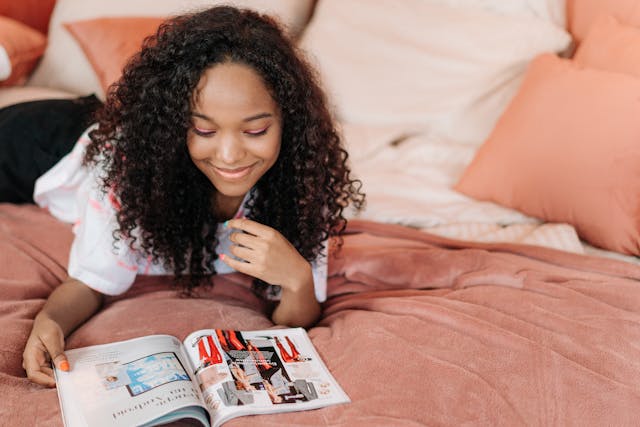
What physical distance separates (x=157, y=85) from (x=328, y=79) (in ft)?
3.13

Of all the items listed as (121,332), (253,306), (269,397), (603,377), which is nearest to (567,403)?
(603,377)

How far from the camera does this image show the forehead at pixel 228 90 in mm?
1009

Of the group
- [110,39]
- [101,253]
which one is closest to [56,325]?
[101,253]

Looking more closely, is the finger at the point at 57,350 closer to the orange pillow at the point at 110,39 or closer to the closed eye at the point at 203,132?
the closed eye at the point at 203,132

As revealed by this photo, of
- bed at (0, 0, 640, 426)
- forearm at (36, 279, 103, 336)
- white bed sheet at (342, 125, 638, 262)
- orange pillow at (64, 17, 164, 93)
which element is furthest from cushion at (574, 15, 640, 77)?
forearm at (36, 279, 103, 336)

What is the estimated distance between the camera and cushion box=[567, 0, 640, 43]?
5.73ft

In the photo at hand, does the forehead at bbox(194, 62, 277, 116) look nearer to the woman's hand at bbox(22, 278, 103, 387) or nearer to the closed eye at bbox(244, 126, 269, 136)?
the closed eye at bbox(244, 126, 269, 136)

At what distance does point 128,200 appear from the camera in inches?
46.6

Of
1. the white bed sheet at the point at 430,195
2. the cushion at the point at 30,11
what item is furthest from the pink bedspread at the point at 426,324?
the cushion at the point at 30,11

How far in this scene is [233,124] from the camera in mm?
1020

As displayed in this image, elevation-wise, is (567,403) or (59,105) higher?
(59,105)

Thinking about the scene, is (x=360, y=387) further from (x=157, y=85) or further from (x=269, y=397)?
(x=157, y=85)

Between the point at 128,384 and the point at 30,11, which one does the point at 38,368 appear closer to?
the point at 128,384

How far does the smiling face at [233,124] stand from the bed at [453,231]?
0.95ft
